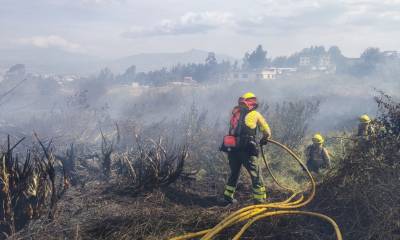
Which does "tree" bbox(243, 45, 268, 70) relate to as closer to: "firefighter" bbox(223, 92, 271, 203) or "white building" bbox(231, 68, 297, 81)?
"white building" bbox(231, 68, 297, 81)

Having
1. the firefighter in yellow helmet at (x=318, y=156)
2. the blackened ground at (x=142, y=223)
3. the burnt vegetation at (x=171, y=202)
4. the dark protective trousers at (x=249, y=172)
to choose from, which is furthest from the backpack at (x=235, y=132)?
the firefighter in yellow helmet at (x=318, y=156)

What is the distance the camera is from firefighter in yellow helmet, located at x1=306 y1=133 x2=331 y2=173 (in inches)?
334

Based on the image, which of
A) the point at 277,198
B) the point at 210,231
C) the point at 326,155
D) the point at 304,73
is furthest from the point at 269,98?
the point at 210,231

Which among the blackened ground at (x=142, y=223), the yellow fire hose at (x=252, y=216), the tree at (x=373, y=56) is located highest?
the tree at (x=373, y=56)

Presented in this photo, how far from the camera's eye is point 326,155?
8477 mm

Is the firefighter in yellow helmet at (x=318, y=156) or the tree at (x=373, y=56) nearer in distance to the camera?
the firefighter in yellow helmet at (x=318, y=156)

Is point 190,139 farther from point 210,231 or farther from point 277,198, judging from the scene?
point 210,231

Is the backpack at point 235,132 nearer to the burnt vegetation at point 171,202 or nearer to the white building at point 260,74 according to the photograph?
the burnt vegetation at point 171,202

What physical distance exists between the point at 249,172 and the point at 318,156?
9.08 ft

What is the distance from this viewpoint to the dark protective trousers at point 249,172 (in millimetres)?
6387

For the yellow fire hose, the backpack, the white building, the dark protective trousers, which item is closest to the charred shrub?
the yellow fire hose

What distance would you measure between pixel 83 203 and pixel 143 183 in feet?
3.57

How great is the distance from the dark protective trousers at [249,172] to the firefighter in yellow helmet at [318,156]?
2.58 meters

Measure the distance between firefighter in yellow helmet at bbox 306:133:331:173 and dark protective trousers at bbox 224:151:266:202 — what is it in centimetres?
258
